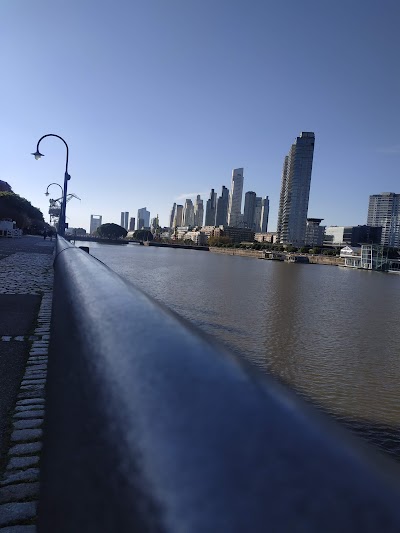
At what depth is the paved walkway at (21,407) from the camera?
2.46 metres

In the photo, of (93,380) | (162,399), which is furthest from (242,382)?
(93,380)

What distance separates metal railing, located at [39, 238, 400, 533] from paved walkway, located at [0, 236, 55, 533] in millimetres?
1617

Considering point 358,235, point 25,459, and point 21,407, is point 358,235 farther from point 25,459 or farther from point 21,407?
point 25,459

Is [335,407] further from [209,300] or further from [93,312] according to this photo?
[209,300]

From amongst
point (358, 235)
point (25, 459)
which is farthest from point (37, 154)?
point (358, 235)

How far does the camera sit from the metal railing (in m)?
0.57

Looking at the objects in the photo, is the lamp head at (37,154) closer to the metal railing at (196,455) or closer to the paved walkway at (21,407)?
the paved walkway at (21,407)

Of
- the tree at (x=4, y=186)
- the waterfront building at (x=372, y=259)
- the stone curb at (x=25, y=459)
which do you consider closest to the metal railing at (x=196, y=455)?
the stone curb at (x=25, y=459)

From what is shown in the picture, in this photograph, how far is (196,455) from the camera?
0.67 meters

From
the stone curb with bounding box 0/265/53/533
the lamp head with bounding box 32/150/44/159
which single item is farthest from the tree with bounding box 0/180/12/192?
the stone curb with bounding box 0/265/53/533

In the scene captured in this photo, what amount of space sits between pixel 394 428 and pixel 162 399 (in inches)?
256

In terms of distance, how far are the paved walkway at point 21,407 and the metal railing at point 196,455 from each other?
63.7 inches

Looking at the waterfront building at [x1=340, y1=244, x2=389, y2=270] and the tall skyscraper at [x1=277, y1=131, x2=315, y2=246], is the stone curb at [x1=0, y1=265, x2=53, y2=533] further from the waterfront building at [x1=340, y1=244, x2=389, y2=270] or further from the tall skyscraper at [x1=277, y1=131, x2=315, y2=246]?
the tall skyscraper at [x1=277, y1=131, x2=315, y2=246]

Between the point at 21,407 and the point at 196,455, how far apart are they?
374 centimetres
